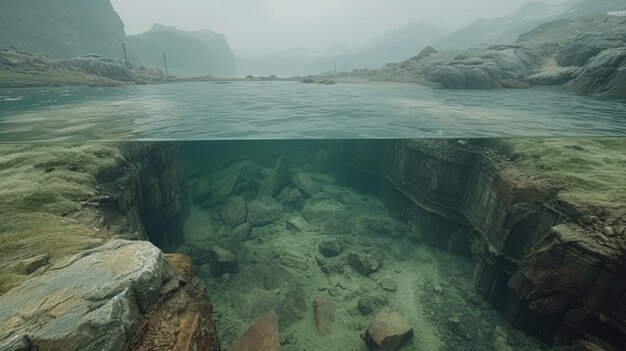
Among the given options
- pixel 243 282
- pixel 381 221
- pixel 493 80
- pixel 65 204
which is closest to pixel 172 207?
pixel 243 282

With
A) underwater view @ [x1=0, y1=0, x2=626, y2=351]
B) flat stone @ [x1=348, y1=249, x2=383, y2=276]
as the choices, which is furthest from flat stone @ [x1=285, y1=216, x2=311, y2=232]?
flat stone @ [x1=348, y1=249, x2=383, y2=276]

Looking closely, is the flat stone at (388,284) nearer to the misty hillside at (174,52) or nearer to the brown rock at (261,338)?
the brown rock at (261,338)

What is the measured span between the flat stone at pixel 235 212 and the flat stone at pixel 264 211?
0.28m

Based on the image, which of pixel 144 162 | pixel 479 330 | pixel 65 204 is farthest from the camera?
pixel 144 162

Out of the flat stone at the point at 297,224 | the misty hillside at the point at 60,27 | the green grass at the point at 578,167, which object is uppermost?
the misty hillside at the point at 60,27

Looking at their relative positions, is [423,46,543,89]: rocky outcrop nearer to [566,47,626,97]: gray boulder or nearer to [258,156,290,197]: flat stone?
[566,47,626,97]: gray boulder

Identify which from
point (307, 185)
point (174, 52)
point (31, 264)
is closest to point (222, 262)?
point (31, 264)

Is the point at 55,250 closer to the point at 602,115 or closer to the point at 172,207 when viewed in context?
the point at 172,207

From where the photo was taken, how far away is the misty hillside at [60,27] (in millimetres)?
51781

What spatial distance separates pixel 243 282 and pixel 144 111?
9681 millimetres

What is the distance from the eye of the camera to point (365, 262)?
8852mm

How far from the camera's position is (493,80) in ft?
77.5

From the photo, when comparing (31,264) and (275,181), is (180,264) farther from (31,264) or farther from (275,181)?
(275,181)

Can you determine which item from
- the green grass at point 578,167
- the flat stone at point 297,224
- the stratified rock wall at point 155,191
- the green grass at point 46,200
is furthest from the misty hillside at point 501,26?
the green grass at point 46,200
